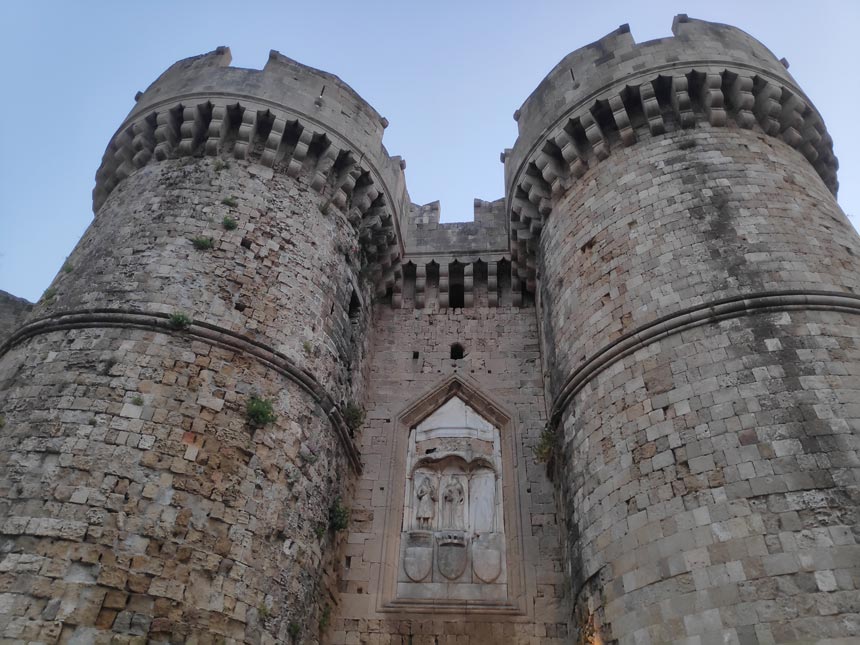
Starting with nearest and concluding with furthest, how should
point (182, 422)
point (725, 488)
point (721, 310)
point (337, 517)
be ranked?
1. point (725, 488)
2. point (182, 422)
3. point (721, 310)
4. point (337, 517)

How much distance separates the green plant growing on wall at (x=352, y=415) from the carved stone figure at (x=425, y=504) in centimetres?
108

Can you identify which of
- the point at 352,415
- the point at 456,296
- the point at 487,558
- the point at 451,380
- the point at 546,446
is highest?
the point at 456,296

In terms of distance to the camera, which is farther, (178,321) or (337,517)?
(337,517)

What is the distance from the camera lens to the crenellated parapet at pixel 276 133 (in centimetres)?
860

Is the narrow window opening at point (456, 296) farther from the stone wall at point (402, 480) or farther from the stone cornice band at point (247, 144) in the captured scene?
the stone cornice band at point (247, 144)

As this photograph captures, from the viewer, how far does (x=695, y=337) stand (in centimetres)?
620

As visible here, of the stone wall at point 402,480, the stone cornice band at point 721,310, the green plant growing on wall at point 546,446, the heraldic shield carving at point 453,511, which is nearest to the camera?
the stone cornice band at point 721,310

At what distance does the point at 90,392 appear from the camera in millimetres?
5926

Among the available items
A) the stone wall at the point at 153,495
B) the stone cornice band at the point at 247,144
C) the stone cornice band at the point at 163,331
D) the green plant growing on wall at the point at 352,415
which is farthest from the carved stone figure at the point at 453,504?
the stone cornice band at the point at 247,144

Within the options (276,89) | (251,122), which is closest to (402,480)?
(251,122)

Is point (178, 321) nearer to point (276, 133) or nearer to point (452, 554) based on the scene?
point (276, 133)

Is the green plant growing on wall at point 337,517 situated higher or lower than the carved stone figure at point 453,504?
lower

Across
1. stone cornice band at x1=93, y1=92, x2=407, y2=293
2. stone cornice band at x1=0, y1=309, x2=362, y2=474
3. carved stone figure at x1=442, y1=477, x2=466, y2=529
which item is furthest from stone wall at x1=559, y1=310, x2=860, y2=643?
stone cornice band at x1=93, y1=92, x2=407, y2=293

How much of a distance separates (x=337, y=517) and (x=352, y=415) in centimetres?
139
